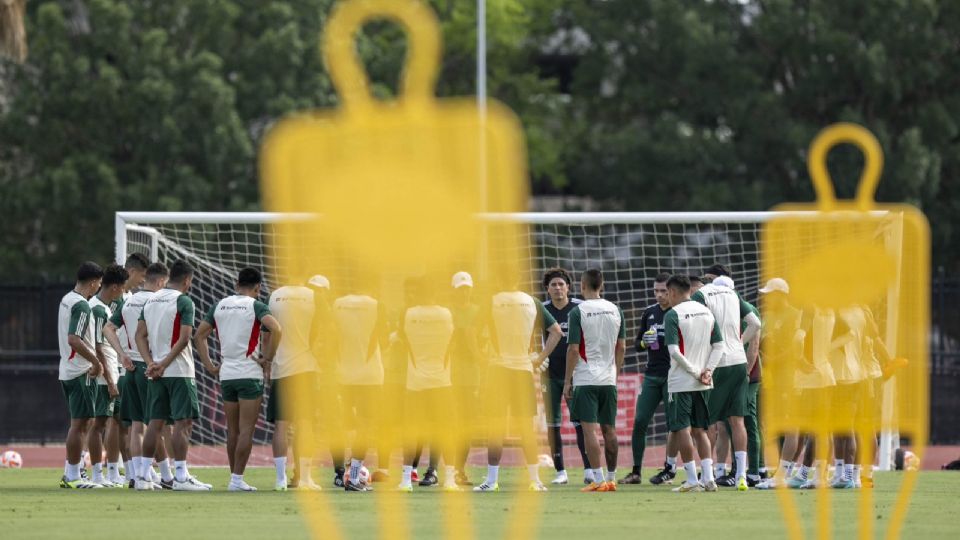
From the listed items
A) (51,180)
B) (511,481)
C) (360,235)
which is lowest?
(511,481)

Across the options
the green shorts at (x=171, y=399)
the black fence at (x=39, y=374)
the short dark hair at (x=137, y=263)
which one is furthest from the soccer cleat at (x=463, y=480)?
the black fence at (x=39, y=374)

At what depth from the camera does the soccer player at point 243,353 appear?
14.7m

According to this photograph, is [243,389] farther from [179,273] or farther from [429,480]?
[429,480]

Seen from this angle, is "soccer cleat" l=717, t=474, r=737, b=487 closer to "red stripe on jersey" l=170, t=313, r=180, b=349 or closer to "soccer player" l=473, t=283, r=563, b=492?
"soccer player" l=473, t=283, r=563, b=492

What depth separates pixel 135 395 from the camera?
15.4m

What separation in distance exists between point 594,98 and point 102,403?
83.2ft

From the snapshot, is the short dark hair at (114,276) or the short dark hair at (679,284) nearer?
the short dark hair at (679,284)

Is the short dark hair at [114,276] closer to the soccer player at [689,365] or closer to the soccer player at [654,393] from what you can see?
the soccer player at [689,365]

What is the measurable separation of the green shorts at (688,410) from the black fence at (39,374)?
11.1 metres

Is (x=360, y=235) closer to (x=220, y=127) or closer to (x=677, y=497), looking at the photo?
(x=677, y=497)

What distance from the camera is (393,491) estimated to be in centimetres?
662

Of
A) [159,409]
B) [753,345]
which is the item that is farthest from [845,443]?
[159,409]

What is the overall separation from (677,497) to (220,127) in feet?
67.8

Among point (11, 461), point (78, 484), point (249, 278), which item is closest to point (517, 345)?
point (249, 278)
